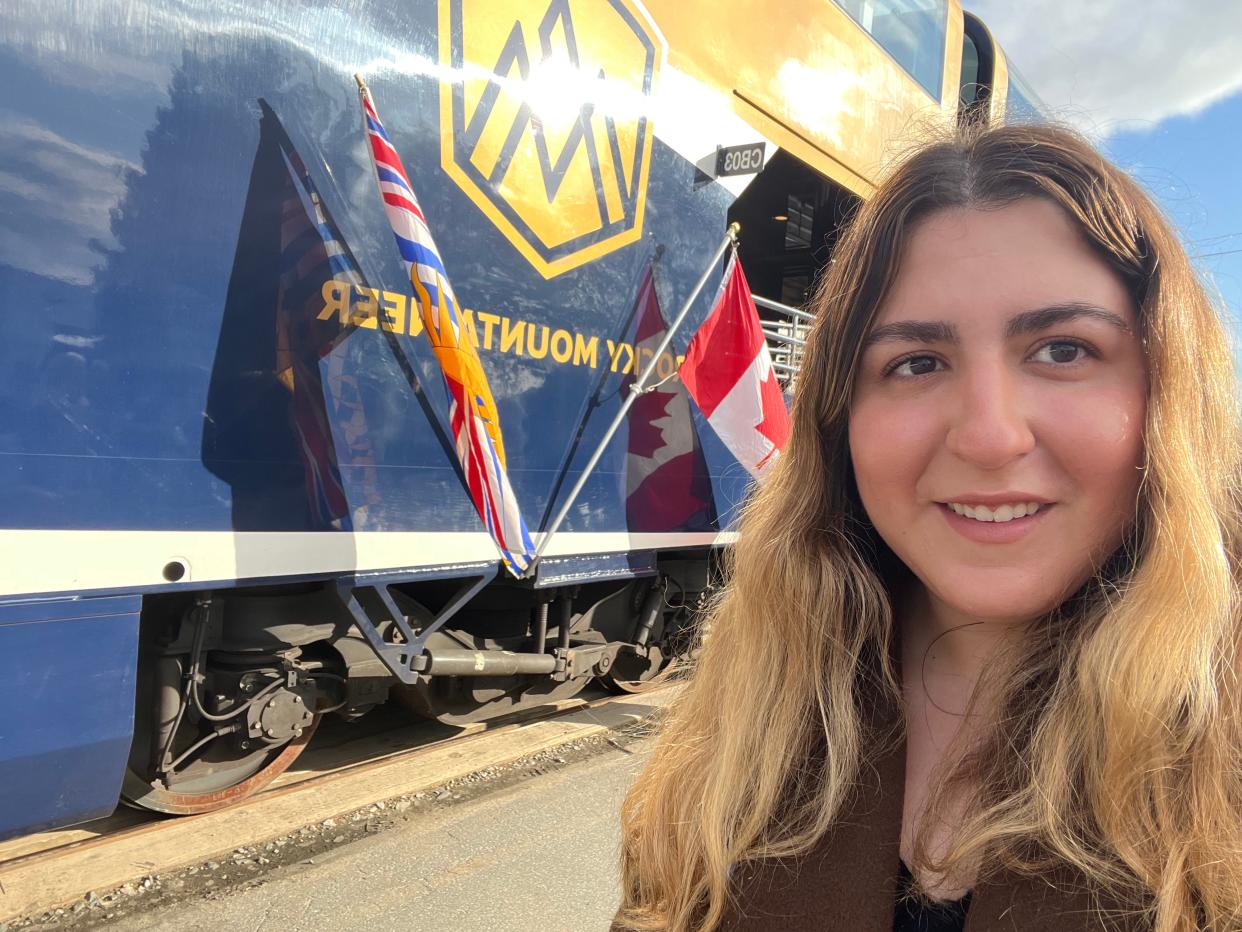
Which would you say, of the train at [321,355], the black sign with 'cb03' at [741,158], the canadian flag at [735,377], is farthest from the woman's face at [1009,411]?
the black sign with 'cb03' at [741,158]

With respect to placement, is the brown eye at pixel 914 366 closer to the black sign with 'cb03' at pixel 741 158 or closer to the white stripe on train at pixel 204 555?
the white stripe on train at pixel 204 555

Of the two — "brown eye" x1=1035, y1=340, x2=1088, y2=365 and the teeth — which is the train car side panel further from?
"brown eye" x1=1035, y1=340, x2=1088, y2=365

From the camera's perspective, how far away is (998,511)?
0.94m

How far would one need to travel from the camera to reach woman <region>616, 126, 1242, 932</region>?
84 cm

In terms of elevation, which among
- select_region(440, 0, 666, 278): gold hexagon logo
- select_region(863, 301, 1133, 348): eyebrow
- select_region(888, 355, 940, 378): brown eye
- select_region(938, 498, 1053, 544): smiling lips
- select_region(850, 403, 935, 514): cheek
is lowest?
select_region(938, 498, 1053, 544): smiling lips

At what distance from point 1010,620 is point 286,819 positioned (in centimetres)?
292

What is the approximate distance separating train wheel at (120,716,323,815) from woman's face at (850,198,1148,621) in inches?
111

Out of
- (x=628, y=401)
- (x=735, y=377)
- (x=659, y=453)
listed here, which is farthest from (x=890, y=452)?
(x=735, y=377)

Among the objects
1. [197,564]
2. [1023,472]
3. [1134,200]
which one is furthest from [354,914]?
[1134,200]

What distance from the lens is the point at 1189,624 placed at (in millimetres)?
884

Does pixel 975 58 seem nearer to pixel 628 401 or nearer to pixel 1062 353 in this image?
pixel 628 401

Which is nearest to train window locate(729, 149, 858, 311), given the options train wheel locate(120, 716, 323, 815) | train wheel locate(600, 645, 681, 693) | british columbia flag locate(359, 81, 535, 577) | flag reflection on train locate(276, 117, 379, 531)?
train wheel locate(600, 645, 681, 693)

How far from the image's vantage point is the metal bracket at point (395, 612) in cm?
286

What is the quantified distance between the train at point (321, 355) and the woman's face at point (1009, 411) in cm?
52
